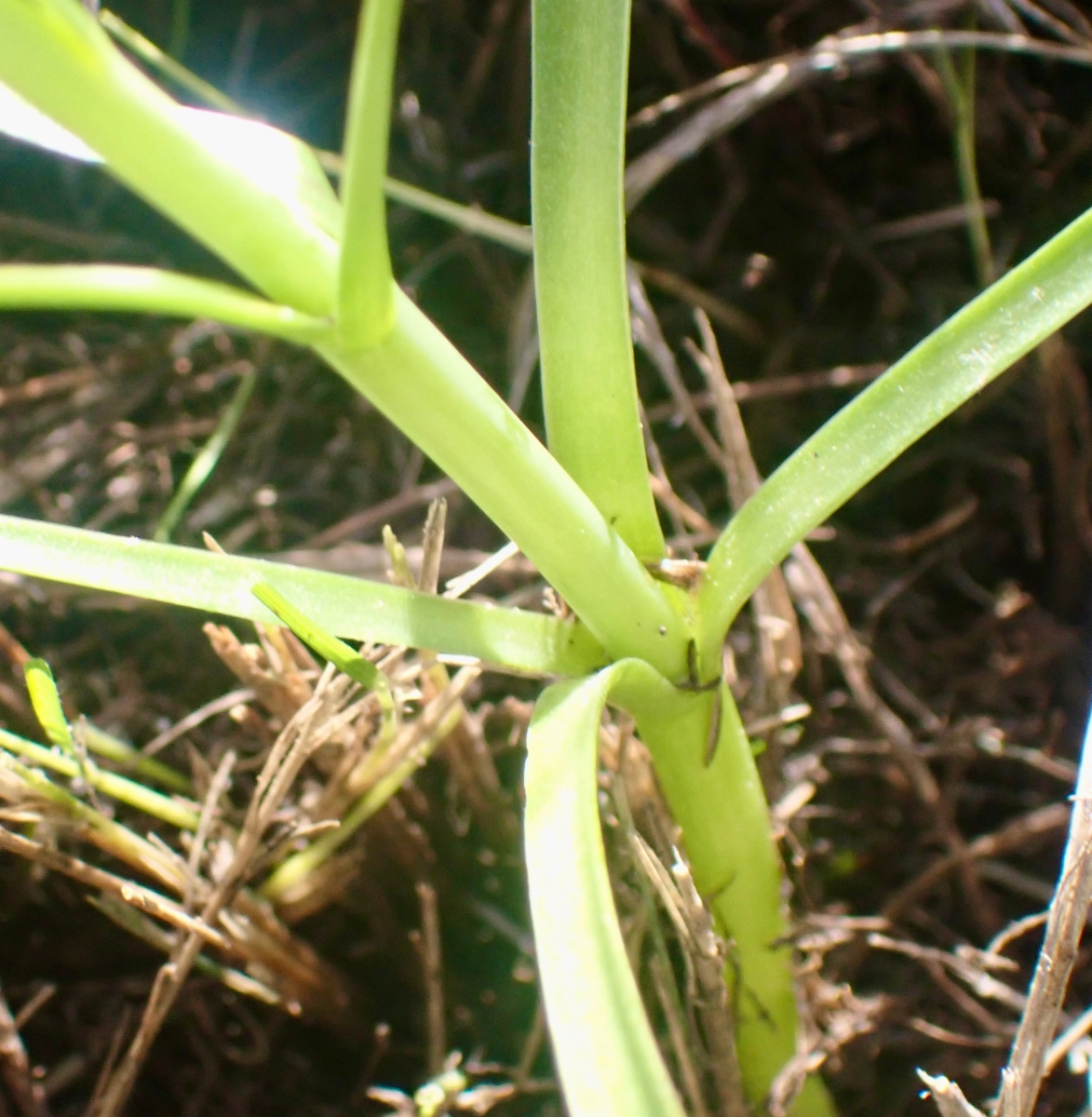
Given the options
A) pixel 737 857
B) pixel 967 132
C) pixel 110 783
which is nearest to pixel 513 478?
pixel 737 857

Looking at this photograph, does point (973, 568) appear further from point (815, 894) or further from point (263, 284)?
point (263, 284)

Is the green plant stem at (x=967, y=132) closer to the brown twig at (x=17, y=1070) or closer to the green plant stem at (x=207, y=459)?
the green plant stem at (x=207, y=459)

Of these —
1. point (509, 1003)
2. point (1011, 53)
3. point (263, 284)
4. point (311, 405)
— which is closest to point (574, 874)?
point (263, 284)

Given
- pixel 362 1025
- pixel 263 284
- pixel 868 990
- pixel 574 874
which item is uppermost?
pixel 263 284

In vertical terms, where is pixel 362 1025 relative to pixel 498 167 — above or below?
below

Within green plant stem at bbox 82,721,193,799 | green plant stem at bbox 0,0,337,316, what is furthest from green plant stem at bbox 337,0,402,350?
green plant stem at bbox 82,721,193,799

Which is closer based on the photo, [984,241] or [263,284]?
[263,284]

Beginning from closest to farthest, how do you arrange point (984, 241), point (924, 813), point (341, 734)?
point (341, 734), point (924, 813), point (984, 241)

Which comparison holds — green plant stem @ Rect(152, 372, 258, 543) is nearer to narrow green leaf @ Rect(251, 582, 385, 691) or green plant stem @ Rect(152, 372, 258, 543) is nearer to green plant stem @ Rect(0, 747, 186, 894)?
green plant stem @ Rect(0, 747, 186, 894)
